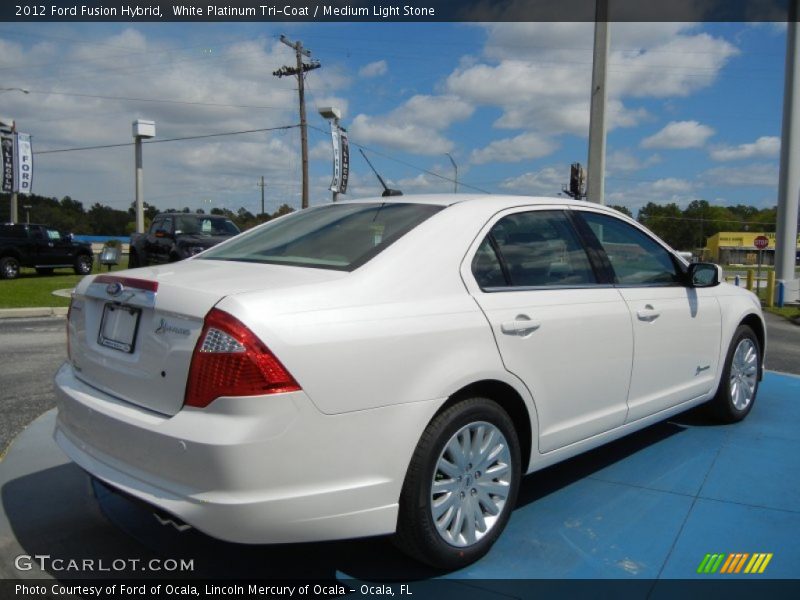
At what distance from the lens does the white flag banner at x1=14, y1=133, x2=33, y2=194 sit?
100 feet

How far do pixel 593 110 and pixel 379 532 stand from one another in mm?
12552

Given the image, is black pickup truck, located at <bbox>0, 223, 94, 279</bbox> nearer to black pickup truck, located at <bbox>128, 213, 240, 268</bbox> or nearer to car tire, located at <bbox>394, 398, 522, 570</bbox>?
black pickup truck, located at <bbox>128, 213, 240, 268</bbox>

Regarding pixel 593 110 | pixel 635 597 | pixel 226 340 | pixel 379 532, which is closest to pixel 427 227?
pixel 226 340

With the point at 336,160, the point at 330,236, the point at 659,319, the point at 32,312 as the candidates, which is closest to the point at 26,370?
the point at 330,236

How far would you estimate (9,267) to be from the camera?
22406 millimetres

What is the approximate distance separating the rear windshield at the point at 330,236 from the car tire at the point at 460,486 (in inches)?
31.6

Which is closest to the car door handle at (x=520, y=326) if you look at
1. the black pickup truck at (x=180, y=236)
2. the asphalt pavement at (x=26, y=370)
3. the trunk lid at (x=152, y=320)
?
the trunk lid at (x=152, y=320)

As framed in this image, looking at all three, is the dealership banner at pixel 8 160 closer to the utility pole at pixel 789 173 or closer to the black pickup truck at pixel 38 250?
the black pickup truck at pixel 38 250

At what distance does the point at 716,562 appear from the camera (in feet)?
9.66

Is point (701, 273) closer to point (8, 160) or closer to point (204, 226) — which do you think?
point (204, 226)

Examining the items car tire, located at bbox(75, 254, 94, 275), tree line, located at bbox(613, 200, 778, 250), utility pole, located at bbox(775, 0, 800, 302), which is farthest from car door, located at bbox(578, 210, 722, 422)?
tree line, located at bbox(613, 200, 778, 250)

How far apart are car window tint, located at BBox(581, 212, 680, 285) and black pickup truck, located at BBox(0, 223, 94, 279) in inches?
911

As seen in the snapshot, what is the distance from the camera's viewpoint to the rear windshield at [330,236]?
9.80 ft

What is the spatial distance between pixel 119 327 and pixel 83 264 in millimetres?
24928
